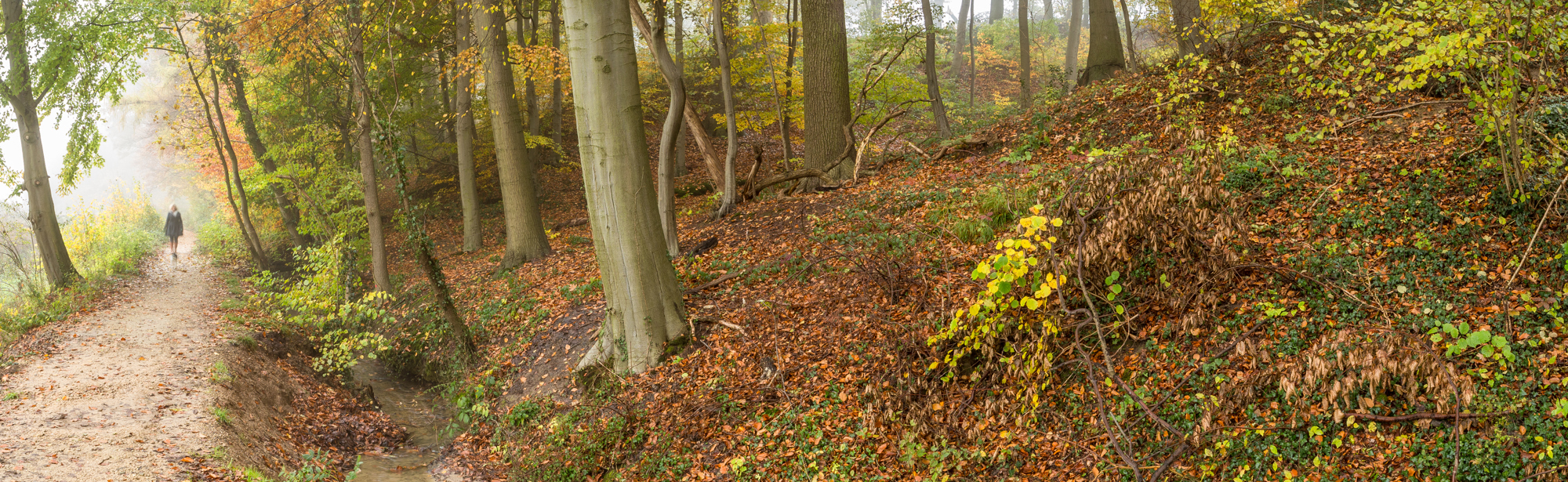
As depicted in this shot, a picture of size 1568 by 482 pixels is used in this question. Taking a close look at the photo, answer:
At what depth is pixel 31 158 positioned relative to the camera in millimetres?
13047

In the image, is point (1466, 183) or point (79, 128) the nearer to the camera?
point (1466, 183)

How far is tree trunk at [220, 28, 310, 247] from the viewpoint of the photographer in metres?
15.3

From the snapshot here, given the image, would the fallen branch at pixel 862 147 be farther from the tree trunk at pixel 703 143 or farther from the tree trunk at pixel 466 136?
the tree trunk at pixel 466 136

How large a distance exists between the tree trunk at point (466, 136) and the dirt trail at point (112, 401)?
466cm

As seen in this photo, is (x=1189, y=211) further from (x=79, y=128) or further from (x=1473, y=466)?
(x=79, y=128)

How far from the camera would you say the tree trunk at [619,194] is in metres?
6.37

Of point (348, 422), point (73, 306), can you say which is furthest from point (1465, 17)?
point (73, 306)

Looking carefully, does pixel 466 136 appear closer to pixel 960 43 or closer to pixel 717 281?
pixel 717 281

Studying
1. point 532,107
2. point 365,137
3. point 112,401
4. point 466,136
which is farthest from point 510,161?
point 112,401

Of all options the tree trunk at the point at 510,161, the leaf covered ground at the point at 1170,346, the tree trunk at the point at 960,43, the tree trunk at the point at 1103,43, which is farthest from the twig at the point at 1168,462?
the tree trunk at the point at 960,43

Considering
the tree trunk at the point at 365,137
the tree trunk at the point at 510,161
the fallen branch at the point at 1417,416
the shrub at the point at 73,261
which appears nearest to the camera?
the fallen branch at the point at 1417,416

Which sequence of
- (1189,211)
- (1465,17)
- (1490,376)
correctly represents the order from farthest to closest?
(1189,211) < (1465,17) < (1490,376)

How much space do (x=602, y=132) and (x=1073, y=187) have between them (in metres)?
3.94

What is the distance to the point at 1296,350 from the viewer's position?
173 inches
